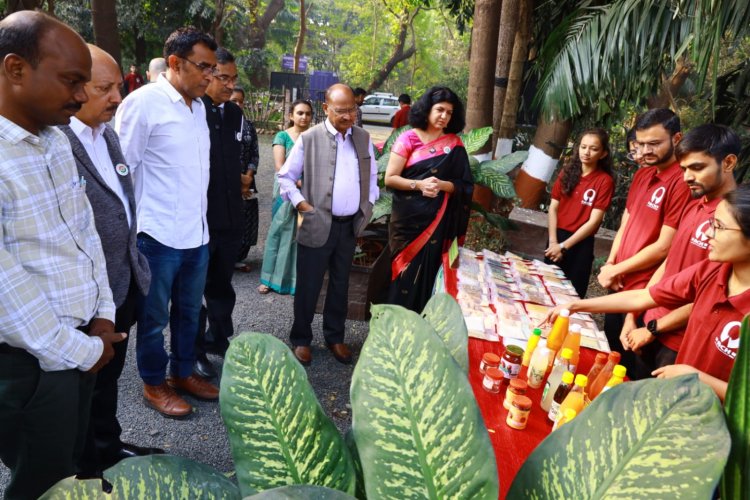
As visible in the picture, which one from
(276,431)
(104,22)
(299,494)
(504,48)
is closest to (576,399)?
(276,431)

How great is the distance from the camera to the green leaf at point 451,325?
0.73 m

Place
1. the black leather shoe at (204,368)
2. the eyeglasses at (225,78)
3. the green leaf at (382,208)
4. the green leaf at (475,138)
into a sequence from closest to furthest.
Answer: the eyeglasses at (225,78), the black leather shoe at (204,368), the green leaf at (382,208), the green leaf at (475,138)

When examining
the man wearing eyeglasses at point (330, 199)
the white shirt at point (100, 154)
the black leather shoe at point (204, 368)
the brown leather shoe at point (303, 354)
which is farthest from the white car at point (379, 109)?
the white shirt at point (100, 154)

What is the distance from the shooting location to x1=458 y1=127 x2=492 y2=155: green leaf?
445cm

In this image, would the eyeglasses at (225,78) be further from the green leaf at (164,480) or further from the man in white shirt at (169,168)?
the green leaf at (164,480)

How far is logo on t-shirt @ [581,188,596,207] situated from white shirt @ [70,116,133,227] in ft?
9.61

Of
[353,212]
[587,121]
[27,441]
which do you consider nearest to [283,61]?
[587,121]

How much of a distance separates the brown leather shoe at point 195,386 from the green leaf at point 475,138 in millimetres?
2967

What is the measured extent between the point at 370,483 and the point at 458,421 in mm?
119

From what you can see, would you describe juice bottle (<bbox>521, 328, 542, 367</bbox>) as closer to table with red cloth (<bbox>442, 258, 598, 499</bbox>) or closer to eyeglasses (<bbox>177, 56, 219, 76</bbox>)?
table with red cloth (<bbox>442, 258, 598, 499</bbox>)

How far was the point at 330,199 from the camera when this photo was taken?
3041 millimetres

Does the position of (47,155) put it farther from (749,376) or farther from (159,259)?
(749,376)

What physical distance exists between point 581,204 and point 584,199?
0.13 feet

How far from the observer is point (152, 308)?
2.40 metres
